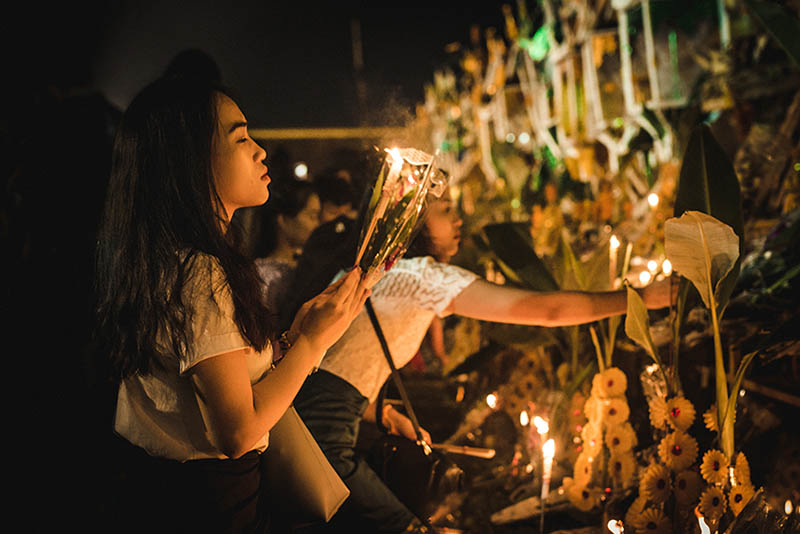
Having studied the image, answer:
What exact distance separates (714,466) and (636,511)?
292 millimetres

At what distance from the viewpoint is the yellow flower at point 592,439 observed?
7.36 feet

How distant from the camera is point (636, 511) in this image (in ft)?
6.26

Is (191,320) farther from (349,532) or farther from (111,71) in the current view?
(111,71)

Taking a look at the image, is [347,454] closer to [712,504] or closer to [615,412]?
[615,412]

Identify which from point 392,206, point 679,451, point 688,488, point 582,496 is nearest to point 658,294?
point 679,451

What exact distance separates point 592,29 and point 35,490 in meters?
6.62

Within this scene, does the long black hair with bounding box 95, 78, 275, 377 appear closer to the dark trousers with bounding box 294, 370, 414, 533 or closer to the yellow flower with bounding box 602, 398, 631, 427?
the dark trousers with bounding box 294, 370, 414, 533

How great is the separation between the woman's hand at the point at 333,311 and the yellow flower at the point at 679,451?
1.06 metres

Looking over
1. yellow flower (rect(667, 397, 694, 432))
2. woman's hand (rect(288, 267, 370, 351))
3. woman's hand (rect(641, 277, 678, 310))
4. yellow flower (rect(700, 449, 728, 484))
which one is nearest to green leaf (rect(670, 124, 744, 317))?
woman's hand (rect(641, 277, 678, 310))

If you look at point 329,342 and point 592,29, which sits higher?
point 592,29

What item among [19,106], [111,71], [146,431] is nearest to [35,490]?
[19,106]

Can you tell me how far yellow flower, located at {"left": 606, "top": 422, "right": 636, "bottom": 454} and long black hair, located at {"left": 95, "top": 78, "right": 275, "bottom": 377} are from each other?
138cm

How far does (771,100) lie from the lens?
363 centimetres

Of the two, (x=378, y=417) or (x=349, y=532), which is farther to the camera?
(x=378, y=417)
